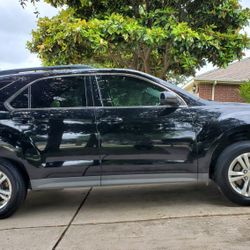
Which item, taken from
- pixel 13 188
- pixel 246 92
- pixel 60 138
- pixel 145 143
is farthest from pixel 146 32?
pixel 246 92

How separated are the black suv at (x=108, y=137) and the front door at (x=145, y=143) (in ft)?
0.04

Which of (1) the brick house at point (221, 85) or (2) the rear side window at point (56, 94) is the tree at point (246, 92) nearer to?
(1) the brick house at point (221, 85)

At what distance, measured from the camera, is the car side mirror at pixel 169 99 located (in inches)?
210

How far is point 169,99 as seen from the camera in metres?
5.34

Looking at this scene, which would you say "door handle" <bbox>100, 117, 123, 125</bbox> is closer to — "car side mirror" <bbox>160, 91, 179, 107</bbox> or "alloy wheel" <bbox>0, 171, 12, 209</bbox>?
"car side mirror" <bbox>160, 91, 179, 107</bbox>

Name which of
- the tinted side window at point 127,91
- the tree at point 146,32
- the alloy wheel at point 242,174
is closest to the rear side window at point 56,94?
the tinted side window at point 127,91

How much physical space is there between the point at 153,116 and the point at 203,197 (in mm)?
1447

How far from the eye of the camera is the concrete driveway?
168 inches

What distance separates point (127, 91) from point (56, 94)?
90cm

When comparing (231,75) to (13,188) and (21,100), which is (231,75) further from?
(13,188)

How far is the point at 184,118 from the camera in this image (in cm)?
542

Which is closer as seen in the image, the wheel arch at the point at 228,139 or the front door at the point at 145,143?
the front door at the point at 145,143

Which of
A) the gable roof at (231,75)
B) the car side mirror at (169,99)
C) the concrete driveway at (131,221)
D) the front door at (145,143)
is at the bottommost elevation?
the concrete driveway at (131,221)


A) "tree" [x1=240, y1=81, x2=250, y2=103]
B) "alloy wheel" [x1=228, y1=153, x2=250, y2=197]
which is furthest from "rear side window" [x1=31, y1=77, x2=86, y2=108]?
"tree" [x1=240, y1=81, x2=250, y2=103]
